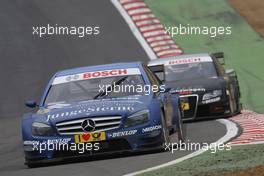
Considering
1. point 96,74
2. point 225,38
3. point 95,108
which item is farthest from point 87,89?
point 225,38

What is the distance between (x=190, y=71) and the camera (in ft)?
64.6

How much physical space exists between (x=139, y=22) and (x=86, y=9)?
2.44 m

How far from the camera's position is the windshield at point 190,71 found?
64.0 ft

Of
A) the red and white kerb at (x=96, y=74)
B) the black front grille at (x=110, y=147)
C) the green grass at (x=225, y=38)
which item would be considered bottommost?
the black front grille at (x=110, y=147)

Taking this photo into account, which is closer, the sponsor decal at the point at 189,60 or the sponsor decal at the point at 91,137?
the sponsor decal at the point at 91,137

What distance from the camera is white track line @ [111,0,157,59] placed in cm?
2685

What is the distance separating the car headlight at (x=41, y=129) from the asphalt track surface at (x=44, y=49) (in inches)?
99.6

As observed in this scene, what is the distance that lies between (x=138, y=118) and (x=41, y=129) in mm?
1229

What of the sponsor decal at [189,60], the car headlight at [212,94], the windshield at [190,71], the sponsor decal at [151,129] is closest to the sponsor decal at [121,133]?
the sponsor decal at [151,129]

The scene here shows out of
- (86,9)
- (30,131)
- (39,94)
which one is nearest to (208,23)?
(86,9)

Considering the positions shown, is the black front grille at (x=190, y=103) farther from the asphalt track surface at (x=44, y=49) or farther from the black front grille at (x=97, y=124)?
the black front grille at (x=97, y=124)

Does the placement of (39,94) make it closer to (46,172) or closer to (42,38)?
(42,38)

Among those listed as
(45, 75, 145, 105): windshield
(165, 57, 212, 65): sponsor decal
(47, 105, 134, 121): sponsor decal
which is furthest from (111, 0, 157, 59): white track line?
(47, 105, 134, 121): sponsor decal

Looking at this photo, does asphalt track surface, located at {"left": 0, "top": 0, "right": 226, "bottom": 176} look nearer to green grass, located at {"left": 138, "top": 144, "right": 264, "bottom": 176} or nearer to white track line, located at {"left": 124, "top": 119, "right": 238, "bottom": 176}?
white track line, located at {"left": 124, "top": 119, "right": 238, "bottom": 176}
